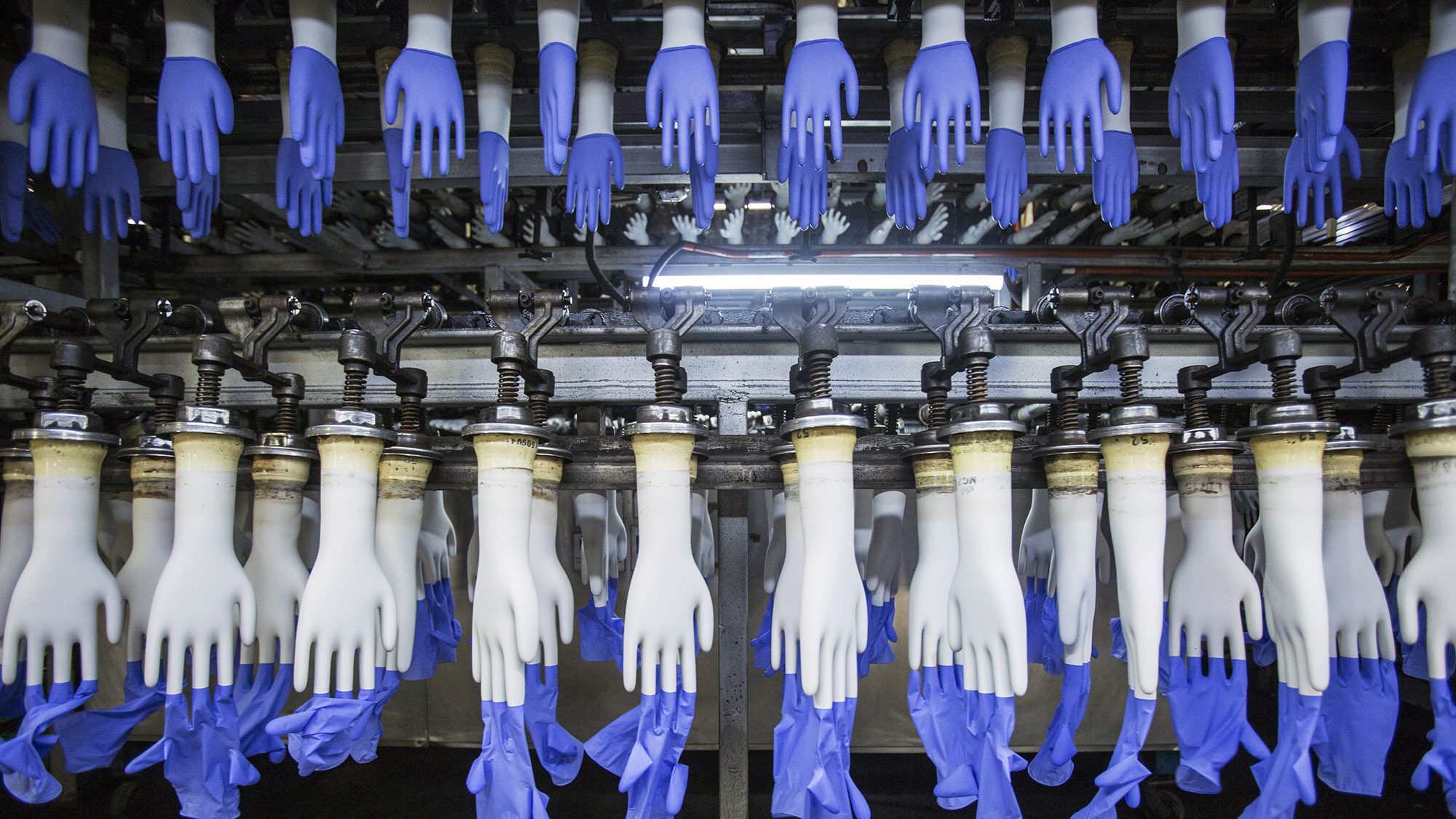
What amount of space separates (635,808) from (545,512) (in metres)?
0.41

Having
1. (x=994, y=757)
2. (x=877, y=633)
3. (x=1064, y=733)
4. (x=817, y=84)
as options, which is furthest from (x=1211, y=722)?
(x=817, y=84)

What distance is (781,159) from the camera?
3.33 feet

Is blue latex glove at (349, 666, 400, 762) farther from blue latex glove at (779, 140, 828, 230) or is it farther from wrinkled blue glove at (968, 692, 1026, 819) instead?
blue latex glove at (779, 140, 828, 230)

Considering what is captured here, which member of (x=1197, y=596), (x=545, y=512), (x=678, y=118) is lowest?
(x=1197, y=596)

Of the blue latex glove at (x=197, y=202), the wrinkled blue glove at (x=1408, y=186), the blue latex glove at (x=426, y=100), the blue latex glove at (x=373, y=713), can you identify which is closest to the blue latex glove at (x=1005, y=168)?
the wrinkled blue glove at (x=1408, y=186)

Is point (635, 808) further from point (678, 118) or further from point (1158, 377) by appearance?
point (1158, 377)

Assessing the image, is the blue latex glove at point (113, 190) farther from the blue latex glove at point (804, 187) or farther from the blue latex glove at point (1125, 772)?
the blue latex glove at point (1125, 772)

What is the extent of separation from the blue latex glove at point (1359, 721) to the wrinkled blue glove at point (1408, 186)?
2.25 feet

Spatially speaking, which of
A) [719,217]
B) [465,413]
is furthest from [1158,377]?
[465,413]

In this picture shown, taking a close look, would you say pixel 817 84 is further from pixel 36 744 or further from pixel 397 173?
pixel 36 744

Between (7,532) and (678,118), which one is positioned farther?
(7,532)

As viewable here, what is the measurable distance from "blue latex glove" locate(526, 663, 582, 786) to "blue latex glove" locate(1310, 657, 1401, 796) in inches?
40.9

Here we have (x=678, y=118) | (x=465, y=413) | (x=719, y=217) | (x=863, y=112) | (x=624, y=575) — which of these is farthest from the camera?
(x=465, y=413)

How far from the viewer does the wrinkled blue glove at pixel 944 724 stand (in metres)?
0.90
